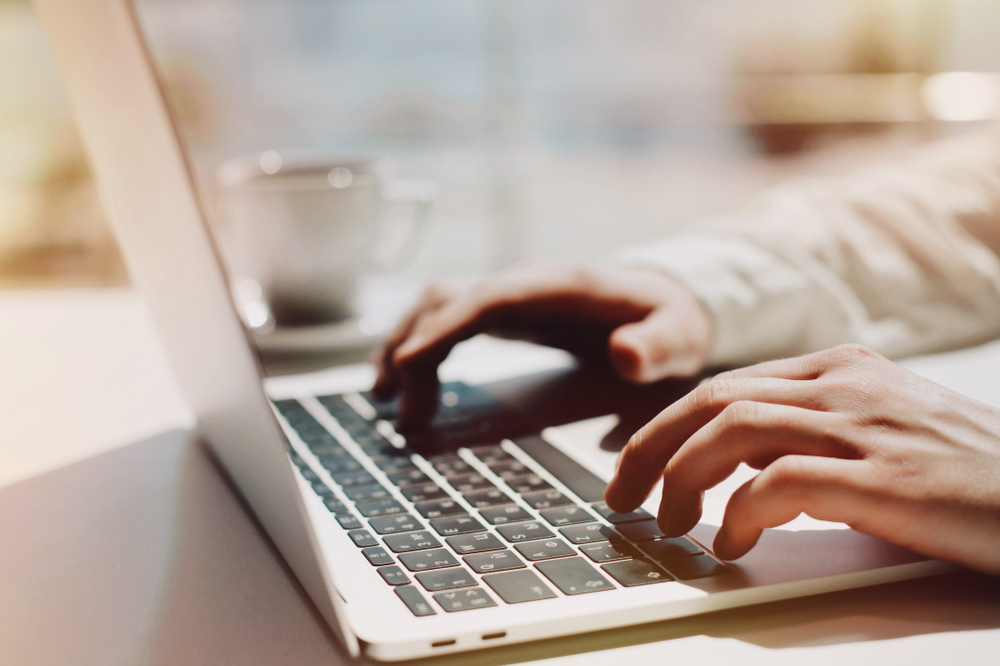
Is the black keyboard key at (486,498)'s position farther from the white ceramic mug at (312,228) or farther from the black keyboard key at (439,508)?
the white ceramic mug at (312,228)

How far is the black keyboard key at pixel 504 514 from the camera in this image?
29 cm

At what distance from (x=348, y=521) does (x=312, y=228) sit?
1.17ft

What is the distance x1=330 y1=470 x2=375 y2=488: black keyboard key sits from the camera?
0.33 metres

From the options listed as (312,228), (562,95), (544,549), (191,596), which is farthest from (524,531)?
(562,95)

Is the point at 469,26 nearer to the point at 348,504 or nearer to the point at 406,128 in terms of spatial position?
the point at 406,128

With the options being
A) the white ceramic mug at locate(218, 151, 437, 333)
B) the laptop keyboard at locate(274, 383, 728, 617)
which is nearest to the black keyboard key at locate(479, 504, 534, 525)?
the laptop keyboard at locate(274, 383, 728, 617)

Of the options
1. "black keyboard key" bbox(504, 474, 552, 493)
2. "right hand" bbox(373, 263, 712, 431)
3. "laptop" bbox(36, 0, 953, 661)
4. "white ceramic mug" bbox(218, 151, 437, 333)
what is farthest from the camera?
"white ceramic mug" bbox(218, 151, 437, 333)

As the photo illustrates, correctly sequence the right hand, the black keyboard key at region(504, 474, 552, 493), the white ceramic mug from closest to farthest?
the black keyboard key at region(504, 474, 552, 493), the right hand, the white ceramic mug

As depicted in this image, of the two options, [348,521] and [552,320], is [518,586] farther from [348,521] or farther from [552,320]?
[552,320]

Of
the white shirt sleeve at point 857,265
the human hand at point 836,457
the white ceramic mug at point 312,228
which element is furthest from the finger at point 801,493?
the white ceramic mug at point 312,228

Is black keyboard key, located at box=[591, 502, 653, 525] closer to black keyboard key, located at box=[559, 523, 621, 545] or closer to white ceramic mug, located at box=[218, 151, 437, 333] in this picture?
black keyboard key, located at box=[559, 523, 621, 545]

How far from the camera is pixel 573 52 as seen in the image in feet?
11.3

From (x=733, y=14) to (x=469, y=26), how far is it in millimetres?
1277

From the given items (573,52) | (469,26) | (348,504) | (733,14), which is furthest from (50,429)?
(733,14)
